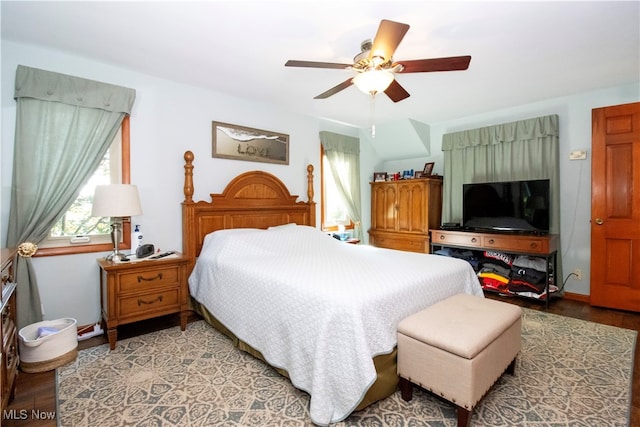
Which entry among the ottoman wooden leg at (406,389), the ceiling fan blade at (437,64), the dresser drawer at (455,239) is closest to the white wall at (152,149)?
the ceiling fan blade at (437,64)

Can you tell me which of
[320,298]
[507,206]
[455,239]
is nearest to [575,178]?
[507,206]

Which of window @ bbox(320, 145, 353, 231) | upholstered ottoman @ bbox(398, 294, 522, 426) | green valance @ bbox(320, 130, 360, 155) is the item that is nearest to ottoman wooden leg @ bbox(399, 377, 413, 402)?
upholstered ottoman @ bbox(398, 294, 522, 426)

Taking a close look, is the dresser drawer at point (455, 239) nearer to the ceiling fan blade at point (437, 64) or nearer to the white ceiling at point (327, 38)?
the white ceiling at point (327, 38)

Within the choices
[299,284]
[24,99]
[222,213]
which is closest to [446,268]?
[299,284]

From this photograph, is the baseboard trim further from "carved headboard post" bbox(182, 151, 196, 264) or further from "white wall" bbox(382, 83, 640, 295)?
"carved headboard post" bbox(182, 151, 196, 264)

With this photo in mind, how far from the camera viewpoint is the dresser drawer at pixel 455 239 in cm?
396

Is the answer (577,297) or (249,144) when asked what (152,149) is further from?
(577,297)

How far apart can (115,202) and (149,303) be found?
0.89 meters

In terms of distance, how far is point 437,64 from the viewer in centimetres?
199

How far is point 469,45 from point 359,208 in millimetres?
2892

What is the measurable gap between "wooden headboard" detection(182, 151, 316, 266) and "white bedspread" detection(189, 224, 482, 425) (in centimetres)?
24

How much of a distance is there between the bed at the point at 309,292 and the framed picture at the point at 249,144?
0.28 meters

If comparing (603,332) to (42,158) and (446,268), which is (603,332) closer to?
(446,268)

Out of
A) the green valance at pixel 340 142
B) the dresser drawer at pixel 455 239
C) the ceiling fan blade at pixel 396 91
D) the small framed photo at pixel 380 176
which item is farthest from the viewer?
the small framed photo at pixel 380 176
